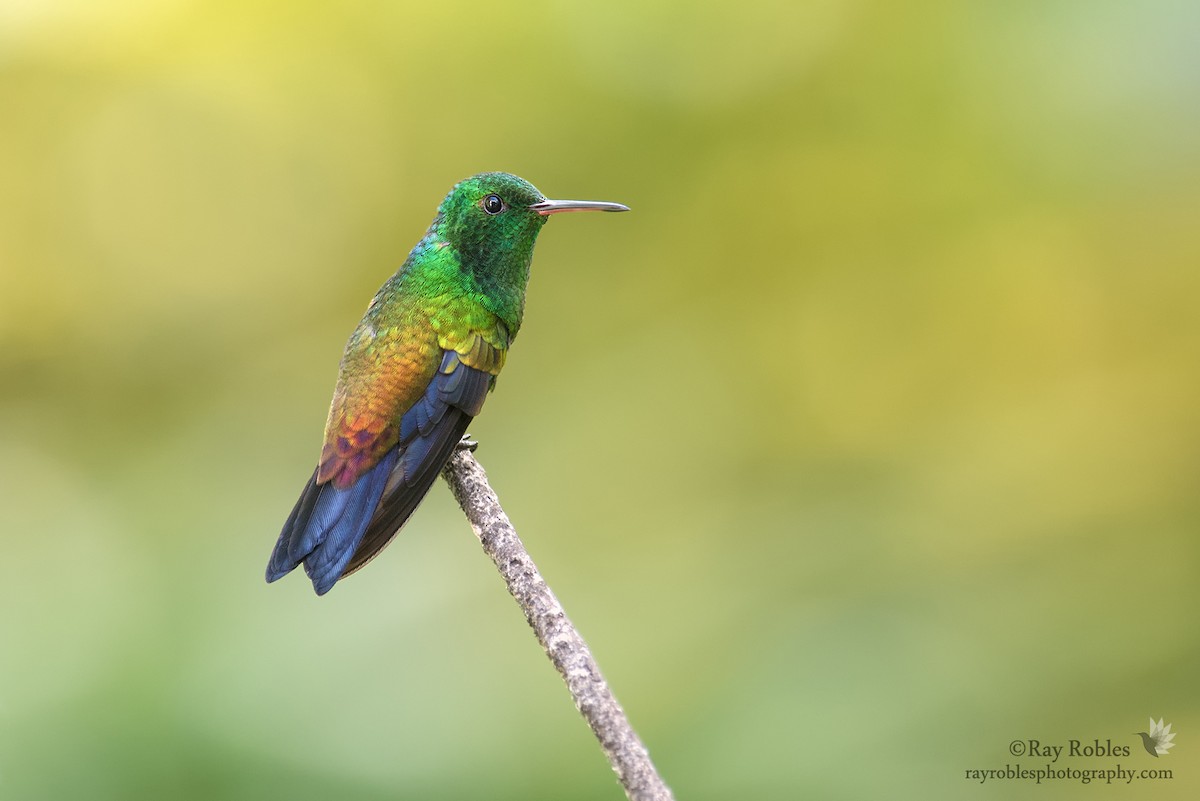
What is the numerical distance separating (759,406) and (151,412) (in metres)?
2.48

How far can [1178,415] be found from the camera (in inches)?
169

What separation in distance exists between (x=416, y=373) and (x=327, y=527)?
37cm

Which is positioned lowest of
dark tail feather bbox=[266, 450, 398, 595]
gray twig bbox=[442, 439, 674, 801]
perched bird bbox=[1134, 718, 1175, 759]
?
perched bird bbox=[1134, 718, 1175, 759]

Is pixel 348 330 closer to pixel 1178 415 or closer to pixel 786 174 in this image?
pixel 786 174

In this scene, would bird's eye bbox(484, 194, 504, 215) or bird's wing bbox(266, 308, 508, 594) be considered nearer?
bird's wing bbox(266, 308, 508, 594)

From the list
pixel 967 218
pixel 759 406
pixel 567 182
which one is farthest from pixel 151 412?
pixel 967 218

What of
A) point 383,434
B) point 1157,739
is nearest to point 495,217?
point 383,434

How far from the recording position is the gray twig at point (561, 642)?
4.16ft

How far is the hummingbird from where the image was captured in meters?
2.02

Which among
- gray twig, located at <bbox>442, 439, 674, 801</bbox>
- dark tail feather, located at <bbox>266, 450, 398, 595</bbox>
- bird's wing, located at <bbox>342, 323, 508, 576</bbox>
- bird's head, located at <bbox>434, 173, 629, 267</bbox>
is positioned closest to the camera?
gray twig, located at <bbox>442, 439, 674, 801</bbox>

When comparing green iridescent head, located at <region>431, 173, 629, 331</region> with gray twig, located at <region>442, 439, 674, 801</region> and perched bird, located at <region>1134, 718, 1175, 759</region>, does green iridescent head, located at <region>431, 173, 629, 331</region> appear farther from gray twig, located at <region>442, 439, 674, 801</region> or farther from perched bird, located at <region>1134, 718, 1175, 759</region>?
perched bird, located at <region>1134, 718, 1175, 759</region>

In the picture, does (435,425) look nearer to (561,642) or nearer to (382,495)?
(382,495)

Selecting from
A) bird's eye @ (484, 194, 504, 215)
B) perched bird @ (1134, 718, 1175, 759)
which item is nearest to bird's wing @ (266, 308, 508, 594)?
bird's eye @ (484, 194, 504, 215)

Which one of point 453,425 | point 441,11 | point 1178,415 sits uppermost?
point 441,11
